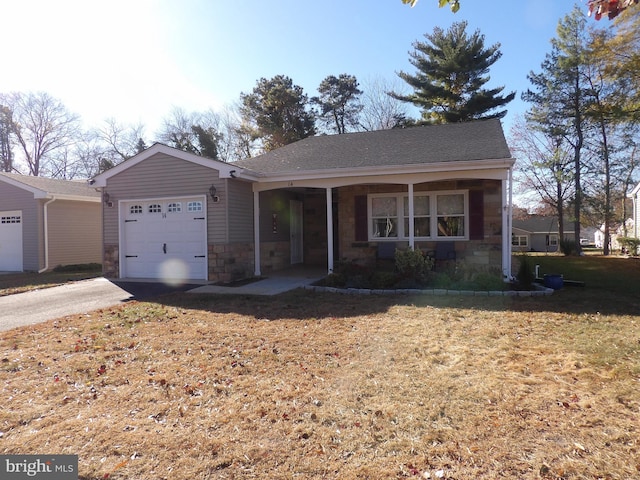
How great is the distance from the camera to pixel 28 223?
1426 centimetres

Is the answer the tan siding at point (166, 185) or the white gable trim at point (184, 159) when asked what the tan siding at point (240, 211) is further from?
the white gable trim at point (184, 159)

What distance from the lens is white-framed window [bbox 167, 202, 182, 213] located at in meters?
10.4

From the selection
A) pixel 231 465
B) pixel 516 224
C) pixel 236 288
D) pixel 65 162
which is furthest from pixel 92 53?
pixel 516 224

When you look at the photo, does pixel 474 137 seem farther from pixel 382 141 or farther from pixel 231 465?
pixel 231 465

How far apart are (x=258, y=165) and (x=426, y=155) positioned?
190 inches

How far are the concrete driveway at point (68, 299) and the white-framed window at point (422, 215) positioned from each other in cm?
541

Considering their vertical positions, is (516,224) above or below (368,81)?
below

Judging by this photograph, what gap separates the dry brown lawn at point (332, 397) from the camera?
8.26 ft

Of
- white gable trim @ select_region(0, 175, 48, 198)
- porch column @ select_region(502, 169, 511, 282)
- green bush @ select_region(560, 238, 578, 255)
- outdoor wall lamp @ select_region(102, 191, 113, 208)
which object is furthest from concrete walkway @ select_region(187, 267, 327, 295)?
green bush @ select_region(560, 238, 578, 255)

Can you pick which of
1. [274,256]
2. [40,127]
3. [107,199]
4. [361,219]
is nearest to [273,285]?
[274,256]

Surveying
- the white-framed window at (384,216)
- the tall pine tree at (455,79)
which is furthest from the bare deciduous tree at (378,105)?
the white-framed window at (384,216)

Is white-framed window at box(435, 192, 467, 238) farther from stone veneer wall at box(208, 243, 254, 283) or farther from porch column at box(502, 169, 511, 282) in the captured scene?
stone veneer wall at box(208, 243, 254, 283)

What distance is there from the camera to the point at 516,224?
1815 inches

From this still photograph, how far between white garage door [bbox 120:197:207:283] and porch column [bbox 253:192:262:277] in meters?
1.42
